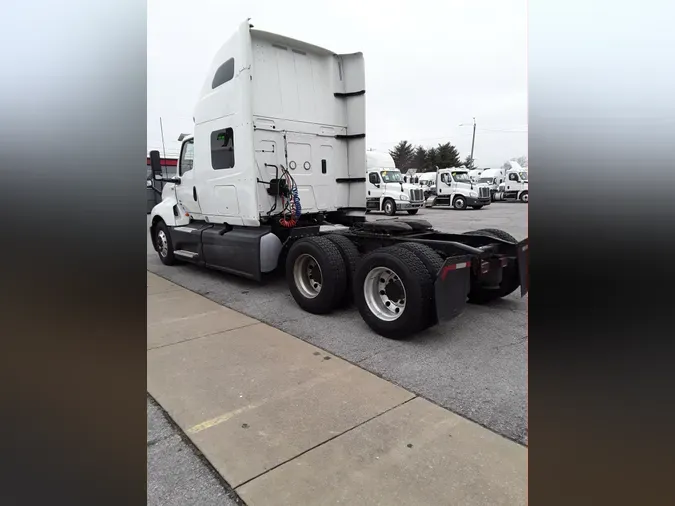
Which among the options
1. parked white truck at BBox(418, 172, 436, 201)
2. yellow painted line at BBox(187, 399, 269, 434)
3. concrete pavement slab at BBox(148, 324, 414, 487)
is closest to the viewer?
concrete pavement slab at BBox(148, 324, 414, 487)

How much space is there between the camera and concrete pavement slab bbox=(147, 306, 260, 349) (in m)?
4.59

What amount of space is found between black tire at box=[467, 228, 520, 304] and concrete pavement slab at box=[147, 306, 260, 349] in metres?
2.96

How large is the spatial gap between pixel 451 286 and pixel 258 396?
2.07m

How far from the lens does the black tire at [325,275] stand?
16.7 feet

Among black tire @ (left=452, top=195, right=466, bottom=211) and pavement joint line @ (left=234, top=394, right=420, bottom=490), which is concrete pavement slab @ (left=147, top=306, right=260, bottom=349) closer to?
pavement joint line @ (left=234, top=394, right=420, bottom=490)

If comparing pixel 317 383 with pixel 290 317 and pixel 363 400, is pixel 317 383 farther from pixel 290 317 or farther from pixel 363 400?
pixel 290 317

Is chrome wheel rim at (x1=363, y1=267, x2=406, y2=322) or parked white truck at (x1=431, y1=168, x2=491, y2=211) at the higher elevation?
parked white truck at (x1=431, y1=168, x2=491, y2=211)

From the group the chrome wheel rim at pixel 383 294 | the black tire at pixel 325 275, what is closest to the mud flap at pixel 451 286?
the chrome wheel rim at pixel 383 294

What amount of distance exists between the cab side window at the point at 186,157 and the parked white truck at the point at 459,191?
835 inches

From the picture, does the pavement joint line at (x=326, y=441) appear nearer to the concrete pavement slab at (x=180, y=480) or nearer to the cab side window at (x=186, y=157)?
the concrete pavement slab at (x=180, y=480)

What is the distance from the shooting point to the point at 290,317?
526 cm

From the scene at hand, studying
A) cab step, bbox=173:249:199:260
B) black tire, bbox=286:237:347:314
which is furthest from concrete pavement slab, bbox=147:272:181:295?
black tire, bbox=286:237:347:314
